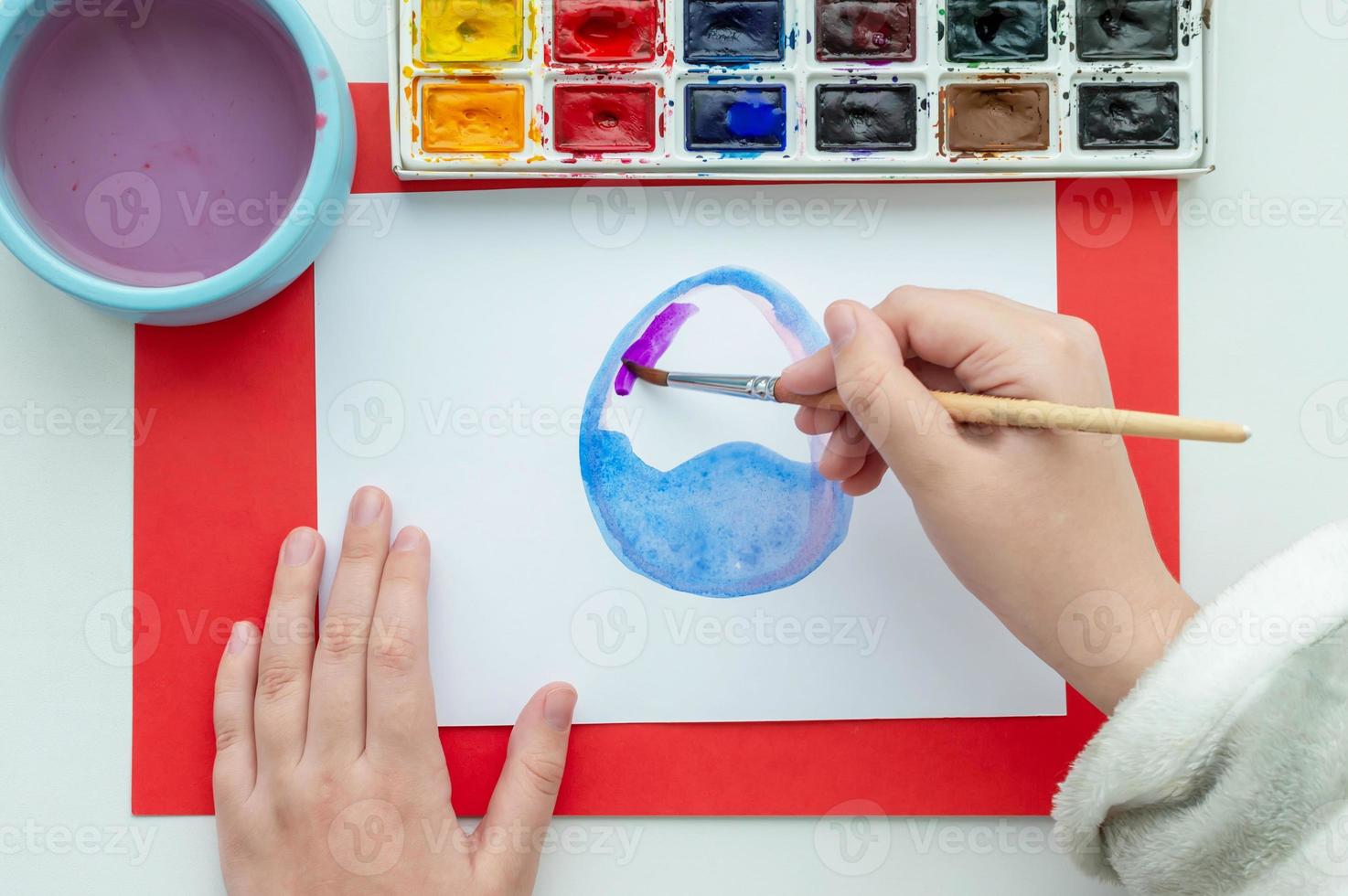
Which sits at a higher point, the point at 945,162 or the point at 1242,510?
the point at 945,162

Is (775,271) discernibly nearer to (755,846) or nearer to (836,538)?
(836,538)

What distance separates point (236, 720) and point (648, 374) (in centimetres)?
44

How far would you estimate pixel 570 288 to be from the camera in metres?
0.78

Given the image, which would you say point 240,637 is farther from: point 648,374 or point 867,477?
point 867,477

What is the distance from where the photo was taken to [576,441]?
784 mm

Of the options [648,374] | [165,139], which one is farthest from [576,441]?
[165,139]

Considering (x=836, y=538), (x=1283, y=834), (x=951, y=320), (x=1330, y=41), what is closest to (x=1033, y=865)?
(x=1283, y=834)

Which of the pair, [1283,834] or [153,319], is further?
[153,319]

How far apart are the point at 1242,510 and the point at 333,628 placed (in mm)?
759

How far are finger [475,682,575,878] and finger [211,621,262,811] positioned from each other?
0.19 meters

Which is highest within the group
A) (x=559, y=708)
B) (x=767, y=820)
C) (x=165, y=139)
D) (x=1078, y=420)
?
(x=165, y=139)

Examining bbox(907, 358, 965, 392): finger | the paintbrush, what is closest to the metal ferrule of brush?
the paintbrush

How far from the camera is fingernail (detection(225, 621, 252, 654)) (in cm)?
78

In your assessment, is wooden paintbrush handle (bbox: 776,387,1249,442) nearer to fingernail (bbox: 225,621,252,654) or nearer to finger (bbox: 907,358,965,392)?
finger (bbox: 907,358,965,392)
